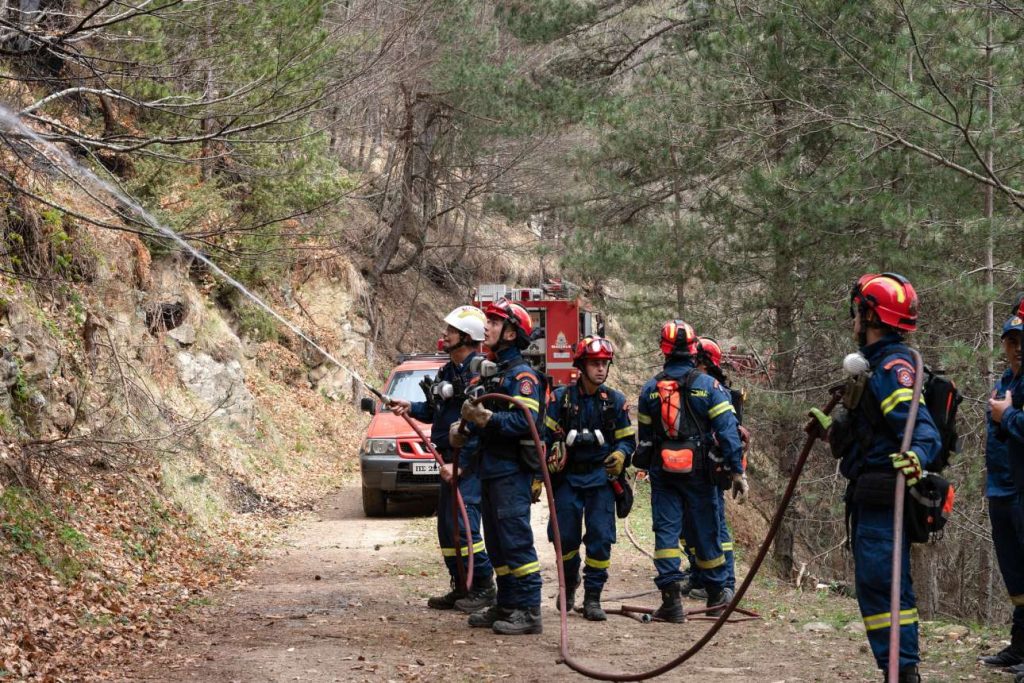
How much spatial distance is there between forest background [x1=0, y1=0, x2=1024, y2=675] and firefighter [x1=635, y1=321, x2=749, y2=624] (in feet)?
9.93

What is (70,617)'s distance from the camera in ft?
23.0

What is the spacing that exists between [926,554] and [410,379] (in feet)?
30.3

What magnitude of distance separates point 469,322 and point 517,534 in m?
1.67

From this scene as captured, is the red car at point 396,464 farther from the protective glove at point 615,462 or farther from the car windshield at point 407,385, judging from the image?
the protective glove at point 615,462

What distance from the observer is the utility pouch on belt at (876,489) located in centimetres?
502

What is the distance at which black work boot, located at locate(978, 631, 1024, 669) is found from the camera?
6184 mm

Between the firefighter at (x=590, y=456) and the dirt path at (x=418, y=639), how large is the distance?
56 centimetres

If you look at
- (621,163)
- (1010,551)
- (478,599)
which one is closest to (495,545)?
(478,599)

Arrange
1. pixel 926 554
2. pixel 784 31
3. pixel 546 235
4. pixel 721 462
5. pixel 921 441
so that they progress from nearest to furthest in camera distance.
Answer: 1. pixel 921 441
2. pixel 721 462
3. pixel 784 31
4. pixel 926 554
5. pixel 546 235

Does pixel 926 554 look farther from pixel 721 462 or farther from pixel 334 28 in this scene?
pixel 334 28

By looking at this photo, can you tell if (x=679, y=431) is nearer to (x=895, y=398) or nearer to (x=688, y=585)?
(x=688, y=585)

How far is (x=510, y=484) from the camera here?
23.1 feet

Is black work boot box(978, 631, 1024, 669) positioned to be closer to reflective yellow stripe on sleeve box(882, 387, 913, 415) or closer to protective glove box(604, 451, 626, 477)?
reflective yellow stripe on sleeve box(882, 387, 913, 415)

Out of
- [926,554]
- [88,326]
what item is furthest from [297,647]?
[926,554]
